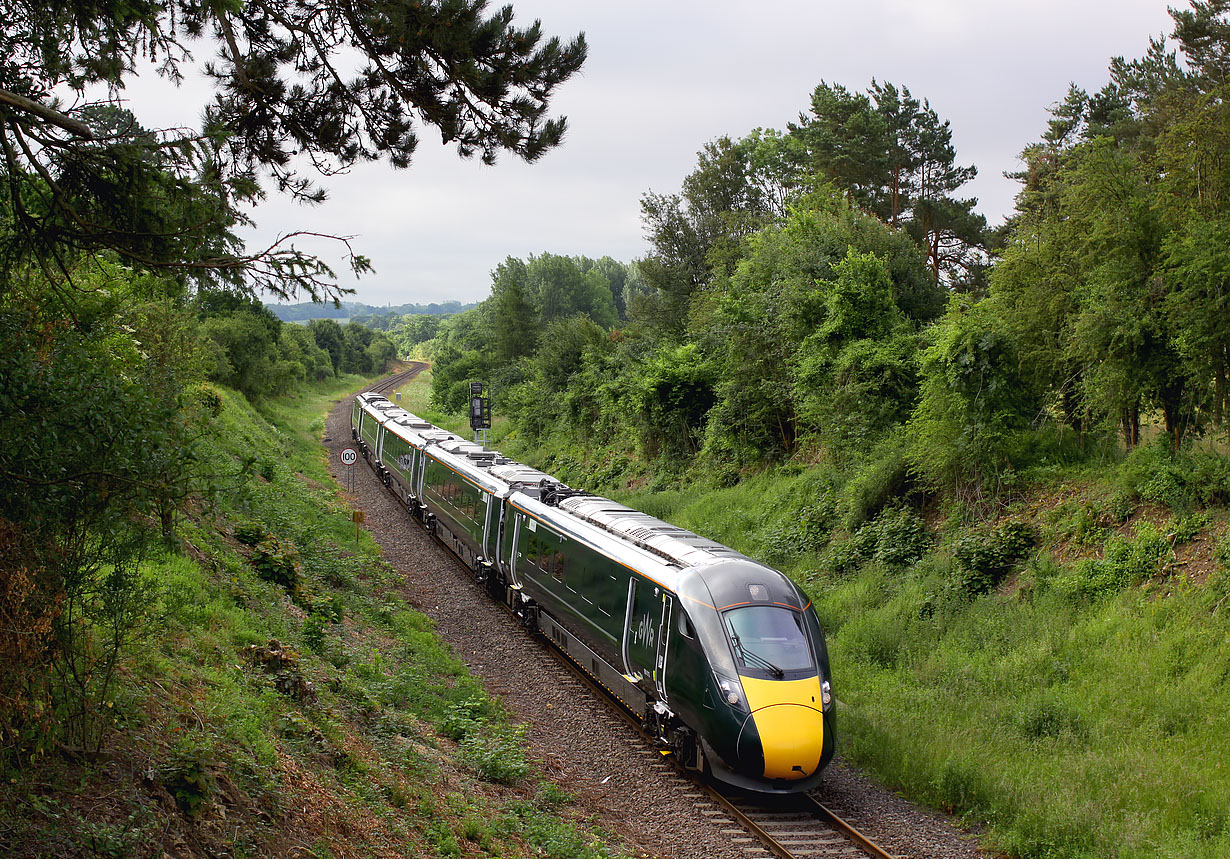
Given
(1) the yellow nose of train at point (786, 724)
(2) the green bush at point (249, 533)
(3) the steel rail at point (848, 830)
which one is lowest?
(3) the steel rail at point (848, 830)

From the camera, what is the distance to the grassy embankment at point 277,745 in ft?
17.1

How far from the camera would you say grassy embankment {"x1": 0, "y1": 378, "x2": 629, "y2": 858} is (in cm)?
522

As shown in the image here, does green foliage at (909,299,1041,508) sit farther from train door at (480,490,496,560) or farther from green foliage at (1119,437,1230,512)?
train door at (480,490,496,560)

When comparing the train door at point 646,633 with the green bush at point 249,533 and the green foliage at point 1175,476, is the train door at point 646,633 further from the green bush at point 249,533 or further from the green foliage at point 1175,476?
the green bush at point 249,533

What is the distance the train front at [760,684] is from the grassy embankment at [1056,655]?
64.5 inches

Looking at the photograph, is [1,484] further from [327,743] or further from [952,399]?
[952,399]

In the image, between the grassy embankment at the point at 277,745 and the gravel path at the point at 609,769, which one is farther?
the gravel path at the point at 609,769

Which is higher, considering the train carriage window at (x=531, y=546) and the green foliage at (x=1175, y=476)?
the green foliage at (x=1175, y=476)

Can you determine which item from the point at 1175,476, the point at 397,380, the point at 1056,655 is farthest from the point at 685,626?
the point at 397,380

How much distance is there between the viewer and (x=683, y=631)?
31.6 feet

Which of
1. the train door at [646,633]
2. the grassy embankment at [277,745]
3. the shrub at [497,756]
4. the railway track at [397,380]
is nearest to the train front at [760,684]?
the train door at [646,633]

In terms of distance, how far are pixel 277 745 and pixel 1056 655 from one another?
32.5ft

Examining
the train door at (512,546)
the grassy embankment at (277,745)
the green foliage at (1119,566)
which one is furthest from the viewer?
the train door at (512,546)

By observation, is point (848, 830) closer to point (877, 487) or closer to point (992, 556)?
point (992, 556)
